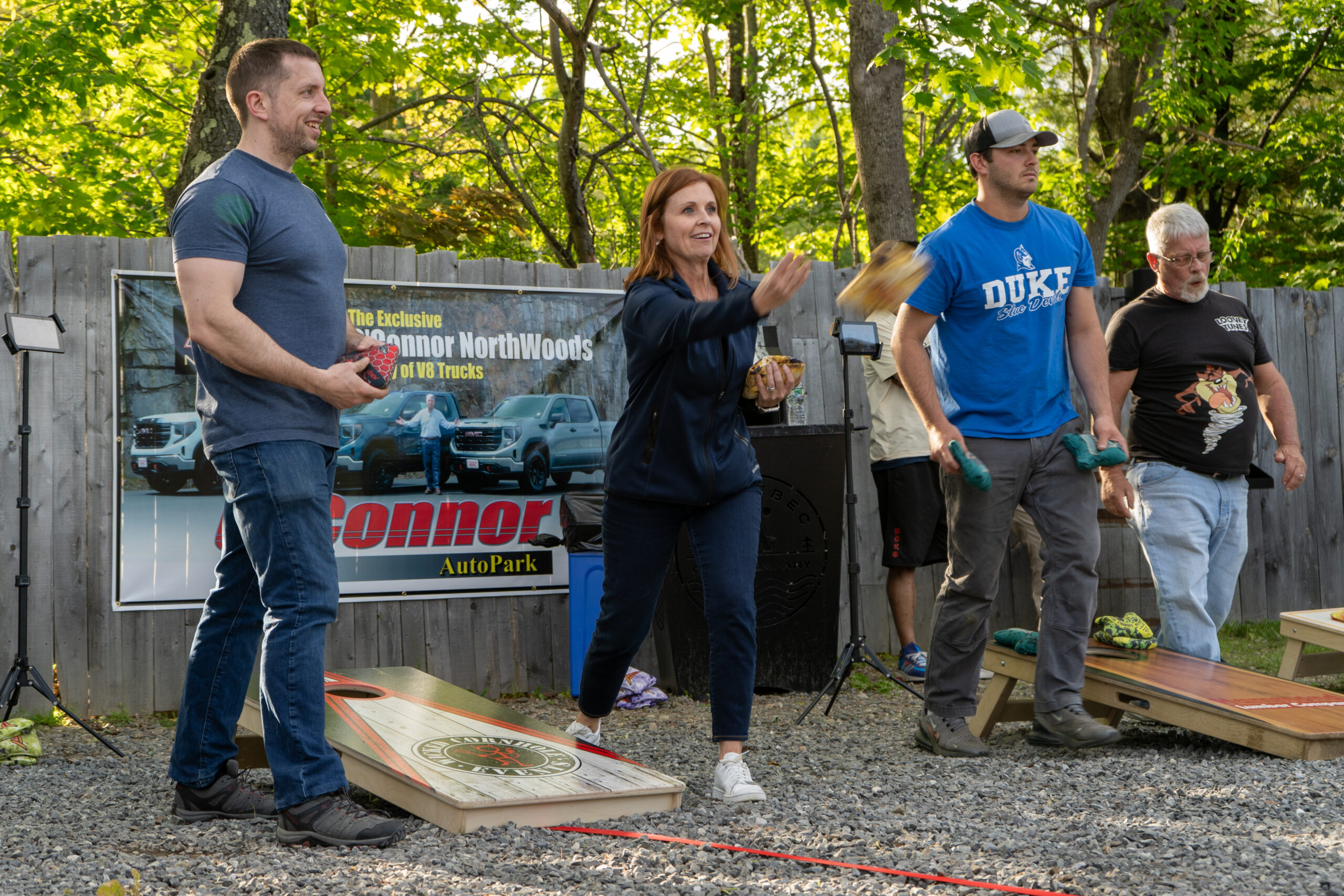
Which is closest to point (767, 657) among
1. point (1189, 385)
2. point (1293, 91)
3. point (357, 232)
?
point (1189, 385)

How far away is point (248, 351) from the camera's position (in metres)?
2.55

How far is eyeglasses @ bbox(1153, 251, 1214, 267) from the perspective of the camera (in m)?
4.34

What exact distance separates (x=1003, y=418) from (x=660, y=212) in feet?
4.53

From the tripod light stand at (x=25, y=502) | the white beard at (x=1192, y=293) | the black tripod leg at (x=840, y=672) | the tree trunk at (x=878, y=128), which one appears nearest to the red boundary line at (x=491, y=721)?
the tripod light stand at (x=25, y=502)

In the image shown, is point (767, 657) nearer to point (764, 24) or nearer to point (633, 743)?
point (633, 743)

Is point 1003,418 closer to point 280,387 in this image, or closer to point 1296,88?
point 280,387

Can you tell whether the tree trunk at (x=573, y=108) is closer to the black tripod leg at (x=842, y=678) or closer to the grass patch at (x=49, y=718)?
the black tripod leg at (x=842, y=678)

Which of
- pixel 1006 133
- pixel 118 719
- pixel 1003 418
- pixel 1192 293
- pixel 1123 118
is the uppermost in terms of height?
pixel 1123 118

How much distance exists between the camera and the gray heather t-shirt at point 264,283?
102 inches

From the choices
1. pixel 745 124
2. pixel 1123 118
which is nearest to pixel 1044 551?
pixel 1123 118

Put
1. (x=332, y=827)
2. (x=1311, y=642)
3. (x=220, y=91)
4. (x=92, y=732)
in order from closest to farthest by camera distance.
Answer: (x=332, y=827), (x=92, y=732), (x=1311, y=642), (x=220, y=91)

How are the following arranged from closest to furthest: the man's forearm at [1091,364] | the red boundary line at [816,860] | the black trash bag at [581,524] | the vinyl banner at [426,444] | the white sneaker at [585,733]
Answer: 1. the red boundary line at [816,860]
2. the white sneaker at [585,733]
3. the man's forearm at [1091,364]
4. the vinyl banner at [426,444]
5. the black trash bag at [581,524]

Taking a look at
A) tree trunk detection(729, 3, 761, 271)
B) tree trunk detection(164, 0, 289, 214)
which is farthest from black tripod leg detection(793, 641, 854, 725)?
tree trunk detection(729, 3, 761, 271)

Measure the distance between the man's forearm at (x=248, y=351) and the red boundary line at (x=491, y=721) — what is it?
4.74ft
